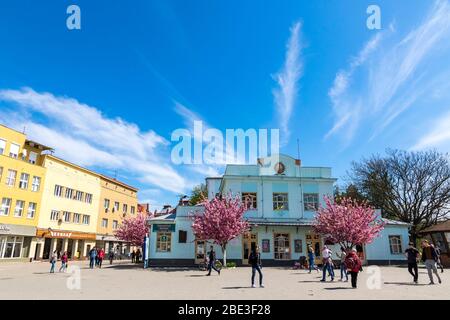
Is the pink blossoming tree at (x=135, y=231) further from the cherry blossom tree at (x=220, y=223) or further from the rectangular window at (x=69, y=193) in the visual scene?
the cherry blossom tree at (x=220, y=223)

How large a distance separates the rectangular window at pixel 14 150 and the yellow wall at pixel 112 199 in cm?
1494

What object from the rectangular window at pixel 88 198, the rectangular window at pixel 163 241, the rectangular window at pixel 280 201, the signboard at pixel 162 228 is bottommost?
the rectangular window at pixel 163 241

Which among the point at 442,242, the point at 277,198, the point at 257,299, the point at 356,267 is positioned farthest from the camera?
the point at 277,198

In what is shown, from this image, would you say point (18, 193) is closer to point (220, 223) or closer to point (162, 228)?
point (162, 228)

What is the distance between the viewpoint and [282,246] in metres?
29.1

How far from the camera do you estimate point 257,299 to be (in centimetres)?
986

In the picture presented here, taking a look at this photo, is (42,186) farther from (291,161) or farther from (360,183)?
(360,183)

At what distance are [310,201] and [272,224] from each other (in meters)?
5.07

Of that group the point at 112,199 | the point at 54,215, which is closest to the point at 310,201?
the point at 54,215

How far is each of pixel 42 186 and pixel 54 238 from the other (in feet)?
22.8

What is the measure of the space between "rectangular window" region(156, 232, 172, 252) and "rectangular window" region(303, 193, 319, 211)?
1316cm

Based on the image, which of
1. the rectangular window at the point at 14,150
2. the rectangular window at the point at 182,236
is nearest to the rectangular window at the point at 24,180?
the rectangular window at the point at 14,150

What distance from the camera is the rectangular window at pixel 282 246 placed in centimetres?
2882
